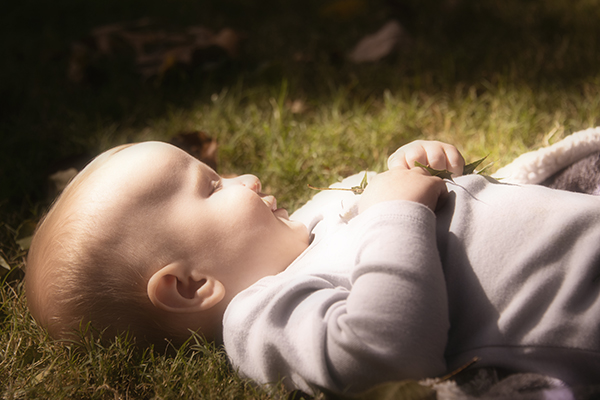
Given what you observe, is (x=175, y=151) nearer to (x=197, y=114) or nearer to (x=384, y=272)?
(x=384, y=272)

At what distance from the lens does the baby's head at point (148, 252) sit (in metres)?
1.19

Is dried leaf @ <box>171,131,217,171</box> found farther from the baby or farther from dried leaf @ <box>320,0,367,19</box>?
dried leaf @ <box>320,0,367,19</box>

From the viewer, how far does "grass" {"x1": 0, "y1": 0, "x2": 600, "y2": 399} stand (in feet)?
4.08

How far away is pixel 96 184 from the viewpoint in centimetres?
127

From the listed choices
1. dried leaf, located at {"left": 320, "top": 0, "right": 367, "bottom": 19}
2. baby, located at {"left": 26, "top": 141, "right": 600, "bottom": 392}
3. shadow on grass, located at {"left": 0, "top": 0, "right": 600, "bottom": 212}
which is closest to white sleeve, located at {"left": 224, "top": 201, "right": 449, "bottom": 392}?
baby, located at {"left": 26, "top": 141, "right": 600, "bottom": 392}

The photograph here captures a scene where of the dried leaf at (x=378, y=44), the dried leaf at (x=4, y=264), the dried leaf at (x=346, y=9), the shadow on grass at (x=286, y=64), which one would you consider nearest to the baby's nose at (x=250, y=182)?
the dried leaf at (x=4, y=264)

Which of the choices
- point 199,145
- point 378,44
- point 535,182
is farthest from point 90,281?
point 378,44

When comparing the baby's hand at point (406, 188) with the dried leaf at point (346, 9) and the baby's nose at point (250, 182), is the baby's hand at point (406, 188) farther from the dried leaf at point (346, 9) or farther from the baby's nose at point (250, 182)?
the dried leaf at point (346, 9)

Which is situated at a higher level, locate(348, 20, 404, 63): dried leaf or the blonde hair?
locate(348, 20, 404, 63): dried leaf

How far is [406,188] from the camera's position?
1185 millimetres

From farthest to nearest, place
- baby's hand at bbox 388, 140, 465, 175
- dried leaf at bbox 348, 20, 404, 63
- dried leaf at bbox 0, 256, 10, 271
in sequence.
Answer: dried leaf at bbox 348, 20, 404, 63
dried leaf at bbox 0, 256, 10, 271
baby's hand at bbox 388, 140, 465, 175

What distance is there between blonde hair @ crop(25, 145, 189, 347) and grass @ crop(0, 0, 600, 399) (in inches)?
2.5

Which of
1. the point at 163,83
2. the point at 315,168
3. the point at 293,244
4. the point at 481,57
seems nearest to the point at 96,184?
the point at 293,244

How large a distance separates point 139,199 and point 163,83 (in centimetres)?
162
